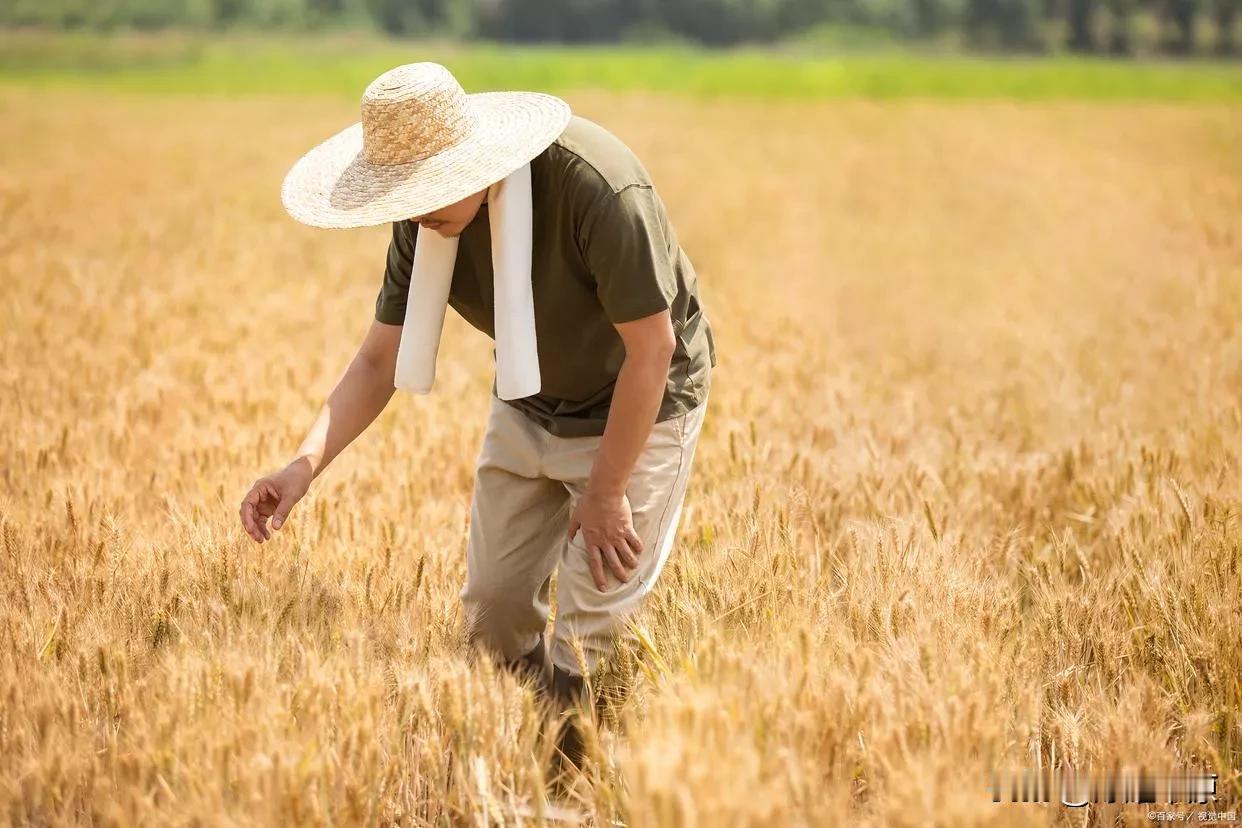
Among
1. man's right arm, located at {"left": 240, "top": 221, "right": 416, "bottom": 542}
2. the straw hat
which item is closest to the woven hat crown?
the straw hat

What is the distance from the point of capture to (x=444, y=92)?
2.42 metres

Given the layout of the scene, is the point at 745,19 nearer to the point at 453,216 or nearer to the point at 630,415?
the point at 453,216

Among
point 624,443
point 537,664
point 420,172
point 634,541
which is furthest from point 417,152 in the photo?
point 537,664

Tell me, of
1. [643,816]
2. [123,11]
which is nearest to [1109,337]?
[643,816]

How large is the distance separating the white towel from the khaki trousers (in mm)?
263

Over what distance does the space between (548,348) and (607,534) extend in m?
0.45

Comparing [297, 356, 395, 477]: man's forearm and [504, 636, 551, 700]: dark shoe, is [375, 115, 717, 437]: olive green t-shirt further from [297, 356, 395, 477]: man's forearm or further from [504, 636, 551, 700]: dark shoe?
[504, 636, 551, 700]: dark shoe

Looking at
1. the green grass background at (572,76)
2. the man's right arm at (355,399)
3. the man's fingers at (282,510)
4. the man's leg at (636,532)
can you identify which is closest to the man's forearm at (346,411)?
the man's right arm at (355,399)

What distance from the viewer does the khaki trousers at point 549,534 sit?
2.67 meters

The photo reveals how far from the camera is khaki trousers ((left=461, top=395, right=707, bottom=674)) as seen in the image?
2668 mm

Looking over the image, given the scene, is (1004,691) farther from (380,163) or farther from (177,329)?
(177,329)

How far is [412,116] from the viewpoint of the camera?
239cm

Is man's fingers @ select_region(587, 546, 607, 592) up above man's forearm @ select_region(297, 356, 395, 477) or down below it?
below

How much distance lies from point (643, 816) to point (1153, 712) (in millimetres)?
1251
